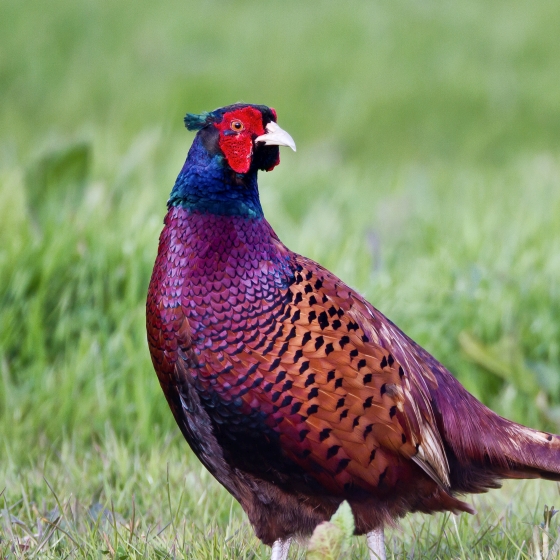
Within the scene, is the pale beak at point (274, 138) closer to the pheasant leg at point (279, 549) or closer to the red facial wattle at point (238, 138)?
the red facial wattle at point (238, 138)

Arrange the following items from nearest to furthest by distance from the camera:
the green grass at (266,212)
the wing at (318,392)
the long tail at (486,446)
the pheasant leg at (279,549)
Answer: the wing at (318,392) < the pheasant leg at (279,549) < the long tail at (486,446) < the green grass at (266,212)

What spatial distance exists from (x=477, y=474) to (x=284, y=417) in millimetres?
809

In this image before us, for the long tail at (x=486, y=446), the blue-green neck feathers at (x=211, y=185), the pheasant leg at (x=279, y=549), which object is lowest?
the pheasant leg at (x=279, y=549)

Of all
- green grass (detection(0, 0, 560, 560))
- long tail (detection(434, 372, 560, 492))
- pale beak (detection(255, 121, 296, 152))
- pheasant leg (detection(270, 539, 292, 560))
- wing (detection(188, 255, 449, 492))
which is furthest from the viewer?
green grass (detection(0, 0, 560, 560))

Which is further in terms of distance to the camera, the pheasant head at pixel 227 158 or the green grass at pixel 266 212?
the green grass at pixel 266 212

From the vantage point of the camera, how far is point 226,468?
2.60 m

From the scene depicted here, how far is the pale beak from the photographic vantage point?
257 cm

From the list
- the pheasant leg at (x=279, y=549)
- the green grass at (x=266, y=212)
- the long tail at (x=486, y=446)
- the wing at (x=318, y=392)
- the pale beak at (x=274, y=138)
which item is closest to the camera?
the wing at (x=318, y=392)

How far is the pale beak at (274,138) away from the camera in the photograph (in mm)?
2566

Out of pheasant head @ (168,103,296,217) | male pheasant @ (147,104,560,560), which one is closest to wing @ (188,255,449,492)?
male pheasant @ (147,104,560,560)

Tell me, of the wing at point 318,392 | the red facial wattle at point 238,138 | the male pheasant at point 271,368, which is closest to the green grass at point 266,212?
the male pheasant at point 271,368

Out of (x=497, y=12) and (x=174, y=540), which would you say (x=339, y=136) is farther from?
(x=174, y=540)

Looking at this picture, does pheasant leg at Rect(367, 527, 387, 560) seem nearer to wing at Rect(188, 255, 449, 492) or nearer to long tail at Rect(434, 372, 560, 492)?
wing at Rect(188, 255, 449, 492)

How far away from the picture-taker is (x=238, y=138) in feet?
8.45
